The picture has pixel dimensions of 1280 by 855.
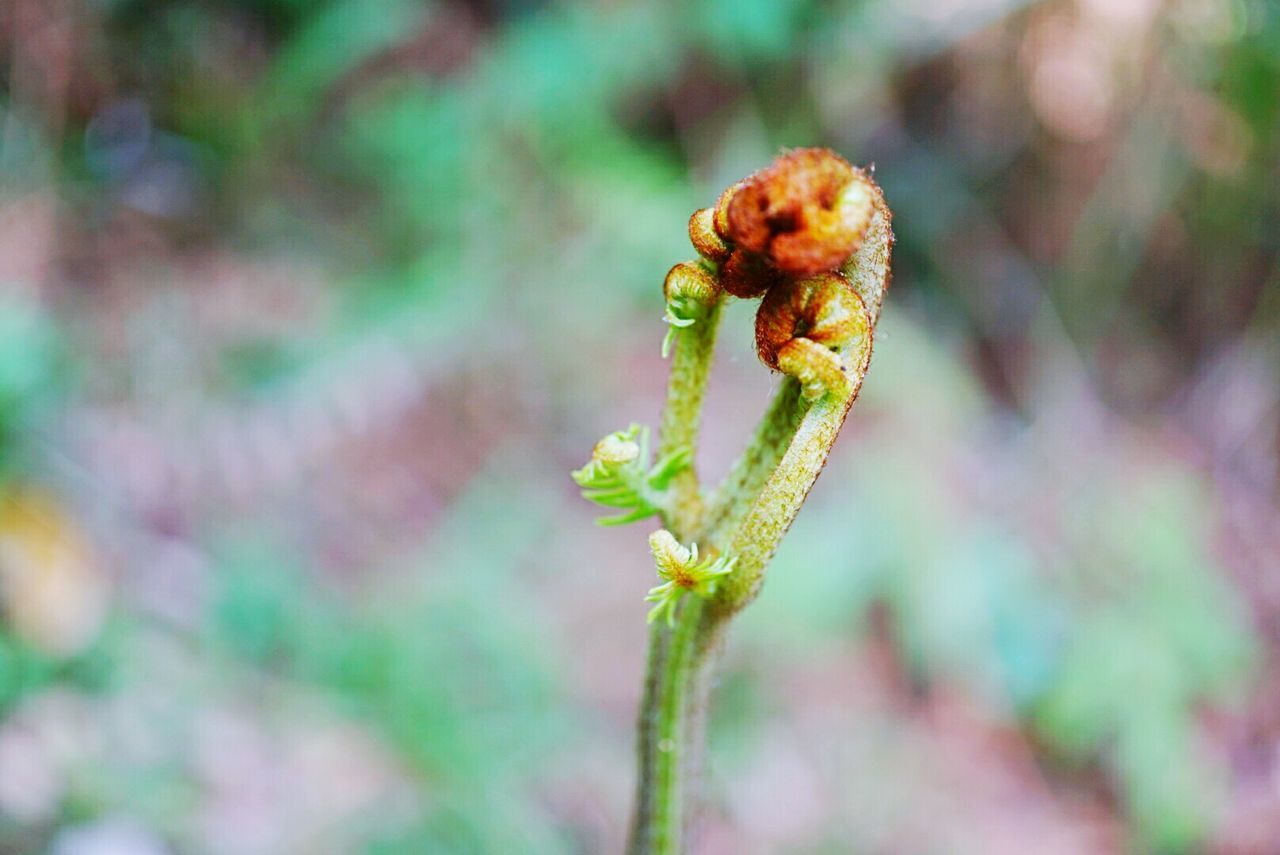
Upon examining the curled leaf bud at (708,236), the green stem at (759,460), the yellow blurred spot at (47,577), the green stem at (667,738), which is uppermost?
the yellow blurred spot at (47,577)

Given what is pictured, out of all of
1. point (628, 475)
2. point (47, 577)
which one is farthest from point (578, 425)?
point (628, 475)

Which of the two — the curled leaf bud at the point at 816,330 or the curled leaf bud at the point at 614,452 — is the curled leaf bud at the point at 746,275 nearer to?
the curled leaf bud at the point at 816,330

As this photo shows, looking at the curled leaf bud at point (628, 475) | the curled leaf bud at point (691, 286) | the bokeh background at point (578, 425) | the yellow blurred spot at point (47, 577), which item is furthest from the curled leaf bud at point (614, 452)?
the yellow blurred spot at point (47, 577)

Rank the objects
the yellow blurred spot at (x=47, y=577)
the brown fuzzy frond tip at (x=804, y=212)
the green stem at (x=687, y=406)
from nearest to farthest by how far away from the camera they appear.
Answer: the brown fuzzy frond tip at (x=804, y=212)
the green stem at (x=687, y=406)
the yellow blurred spot at (x=47, y=577)

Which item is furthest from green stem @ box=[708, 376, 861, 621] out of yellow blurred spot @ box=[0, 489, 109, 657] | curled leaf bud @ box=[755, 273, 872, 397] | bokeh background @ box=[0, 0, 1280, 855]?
yellow blurred spot @ box=[0, 489, 109, 657]

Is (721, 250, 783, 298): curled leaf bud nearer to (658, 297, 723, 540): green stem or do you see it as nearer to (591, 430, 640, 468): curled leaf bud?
Result: (658, 297, 723, 540): green stem

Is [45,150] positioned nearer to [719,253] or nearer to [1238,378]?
[719,253]

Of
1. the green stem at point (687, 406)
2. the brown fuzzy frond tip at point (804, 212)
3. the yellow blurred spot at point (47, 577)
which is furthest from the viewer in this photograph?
the yellow blurred spot at point (47, 577)

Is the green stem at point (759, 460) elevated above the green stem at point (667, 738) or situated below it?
above
